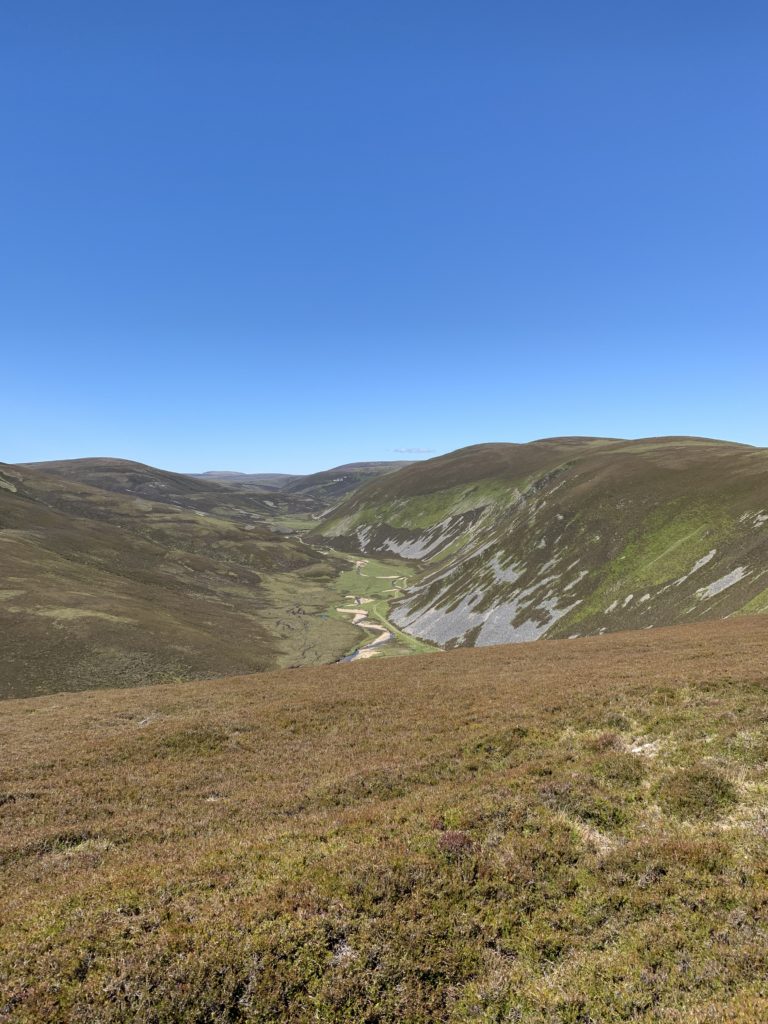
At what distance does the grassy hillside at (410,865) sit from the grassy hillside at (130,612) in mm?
52094

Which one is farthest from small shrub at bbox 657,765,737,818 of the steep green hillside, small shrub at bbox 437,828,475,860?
the steep green hillside

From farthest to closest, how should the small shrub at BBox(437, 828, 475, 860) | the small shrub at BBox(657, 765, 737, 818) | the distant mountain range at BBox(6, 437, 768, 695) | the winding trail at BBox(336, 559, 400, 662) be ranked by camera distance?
the winding trail at BBox(336, 559, 400, 662) → the distant mountain range at BBox(6, 437, 768, 695) → the small shrub at BBox(657, 765, 737, 818) → the small shrub at BBox(437, 828, 475, 860)

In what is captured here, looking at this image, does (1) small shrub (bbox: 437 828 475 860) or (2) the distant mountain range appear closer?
(1) small shrub (bbox: 437 828 475 860)

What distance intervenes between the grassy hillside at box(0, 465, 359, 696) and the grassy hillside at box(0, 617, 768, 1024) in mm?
52094

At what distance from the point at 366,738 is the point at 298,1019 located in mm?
16143

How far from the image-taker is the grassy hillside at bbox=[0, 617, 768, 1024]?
898 centimetres

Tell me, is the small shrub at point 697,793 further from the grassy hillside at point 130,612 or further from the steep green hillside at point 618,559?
the grassy hillside at point 130,612

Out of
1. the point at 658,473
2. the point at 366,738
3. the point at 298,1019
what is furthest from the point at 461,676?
the point at 658,473

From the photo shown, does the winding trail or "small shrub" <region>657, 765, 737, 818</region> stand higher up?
"small shrub" <region>657, 765, 737, 818</region>

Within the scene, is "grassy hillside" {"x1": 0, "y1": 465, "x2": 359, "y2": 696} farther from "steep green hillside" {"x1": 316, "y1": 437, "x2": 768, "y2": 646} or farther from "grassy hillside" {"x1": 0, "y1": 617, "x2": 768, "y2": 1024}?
"grassy hillside" {"x1": 0, "y1": 617, "x2": 768, "y2": 1024}

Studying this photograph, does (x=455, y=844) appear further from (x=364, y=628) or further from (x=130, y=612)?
(x=364, y=628)

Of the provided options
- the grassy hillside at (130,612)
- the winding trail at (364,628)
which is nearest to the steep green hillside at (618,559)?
the winding trail at (364,628)

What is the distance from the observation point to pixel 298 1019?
862cm

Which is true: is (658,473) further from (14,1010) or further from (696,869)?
(14,1010)
